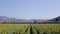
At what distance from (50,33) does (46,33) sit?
33 centimetres

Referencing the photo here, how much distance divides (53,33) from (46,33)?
2.04ft

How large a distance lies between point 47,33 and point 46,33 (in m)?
0.17

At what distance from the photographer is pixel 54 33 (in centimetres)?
1647

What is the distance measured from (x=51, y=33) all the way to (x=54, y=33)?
9.9 inches

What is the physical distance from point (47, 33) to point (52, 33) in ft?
1.67

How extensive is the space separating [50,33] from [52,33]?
22 centimetres

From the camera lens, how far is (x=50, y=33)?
16.4 m

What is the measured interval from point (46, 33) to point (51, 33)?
0.43 metres

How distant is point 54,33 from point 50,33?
0.35 meters

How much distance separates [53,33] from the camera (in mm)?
16562

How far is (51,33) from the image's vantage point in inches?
649

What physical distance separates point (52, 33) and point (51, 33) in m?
0.09

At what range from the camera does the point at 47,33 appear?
53.4ft
